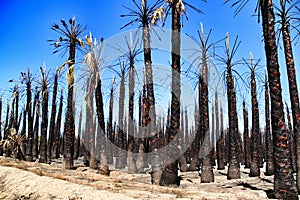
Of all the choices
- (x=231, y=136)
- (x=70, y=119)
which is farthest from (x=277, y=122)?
(x=70, y=119)

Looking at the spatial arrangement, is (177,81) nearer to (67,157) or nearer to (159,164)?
(159,164)

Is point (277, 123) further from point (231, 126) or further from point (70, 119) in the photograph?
point (70, 119)

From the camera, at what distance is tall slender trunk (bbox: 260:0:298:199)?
8.00 meters

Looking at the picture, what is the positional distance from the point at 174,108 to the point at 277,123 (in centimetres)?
389

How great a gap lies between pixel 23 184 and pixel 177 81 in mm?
6560

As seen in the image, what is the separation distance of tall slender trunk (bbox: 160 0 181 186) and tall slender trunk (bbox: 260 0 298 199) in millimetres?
3592

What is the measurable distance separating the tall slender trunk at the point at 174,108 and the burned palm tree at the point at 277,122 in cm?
359

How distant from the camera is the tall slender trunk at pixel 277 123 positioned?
8.00 meters

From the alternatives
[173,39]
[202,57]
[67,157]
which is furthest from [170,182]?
[67,157]

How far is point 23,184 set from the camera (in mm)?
8422

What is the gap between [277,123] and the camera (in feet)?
27.3

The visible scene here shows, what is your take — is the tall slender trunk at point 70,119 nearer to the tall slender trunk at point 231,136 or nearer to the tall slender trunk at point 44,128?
the tall slender trunk at point 44,128

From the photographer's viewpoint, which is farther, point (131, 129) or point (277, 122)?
point (131, 129)

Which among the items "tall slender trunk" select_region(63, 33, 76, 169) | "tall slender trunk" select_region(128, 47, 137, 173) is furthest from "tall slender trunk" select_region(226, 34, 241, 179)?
"tall slender trunk" select_region(63, 33, 76, 169)
